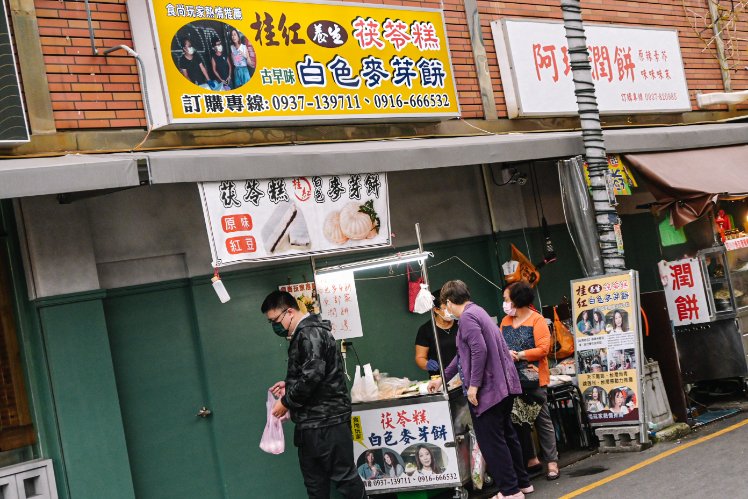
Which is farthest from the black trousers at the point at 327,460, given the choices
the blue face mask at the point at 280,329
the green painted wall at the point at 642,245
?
the green painted wall at the point at 642,245

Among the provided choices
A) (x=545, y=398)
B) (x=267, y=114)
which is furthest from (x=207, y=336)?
(x=545, y=398)

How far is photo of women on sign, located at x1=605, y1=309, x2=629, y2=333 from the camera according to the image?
9961 mm

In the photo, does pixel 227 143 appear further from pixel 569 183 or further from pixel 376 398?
pixel 569 183

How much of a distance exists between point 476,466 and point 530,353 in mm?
1150

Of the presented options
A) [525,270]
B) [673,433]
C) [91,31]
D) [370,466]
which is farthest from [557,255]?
[91,31]

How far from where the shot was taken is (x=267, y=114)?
9297 millimetres

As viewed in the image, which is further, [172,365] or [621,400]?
[621,400]

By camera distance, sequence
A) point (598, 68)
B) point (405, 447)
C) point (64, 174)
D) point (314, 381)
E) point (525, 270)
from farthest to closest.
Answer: point (598, 68)
point (525, 270)
point (405, 447)
point (314, 381)
point (64, 174)

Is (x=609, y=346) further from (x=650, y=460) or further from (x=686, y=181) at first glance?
(x=686, y=181)

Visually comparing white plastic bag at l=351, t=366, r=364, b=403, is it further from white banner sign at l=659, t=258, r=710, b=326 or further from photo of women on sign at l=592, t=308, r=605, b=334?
white banner sign at l=659, t=258, r=710, b=326

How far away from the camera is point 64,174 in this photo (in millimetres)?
7016

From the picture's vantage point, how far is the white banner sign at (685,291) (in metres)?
11.5

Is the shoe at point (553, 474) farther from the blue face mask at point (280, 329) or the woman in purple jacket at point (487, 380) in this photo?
the blue face mask at point (280, 329)

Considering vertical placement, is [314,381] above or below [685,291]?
above
